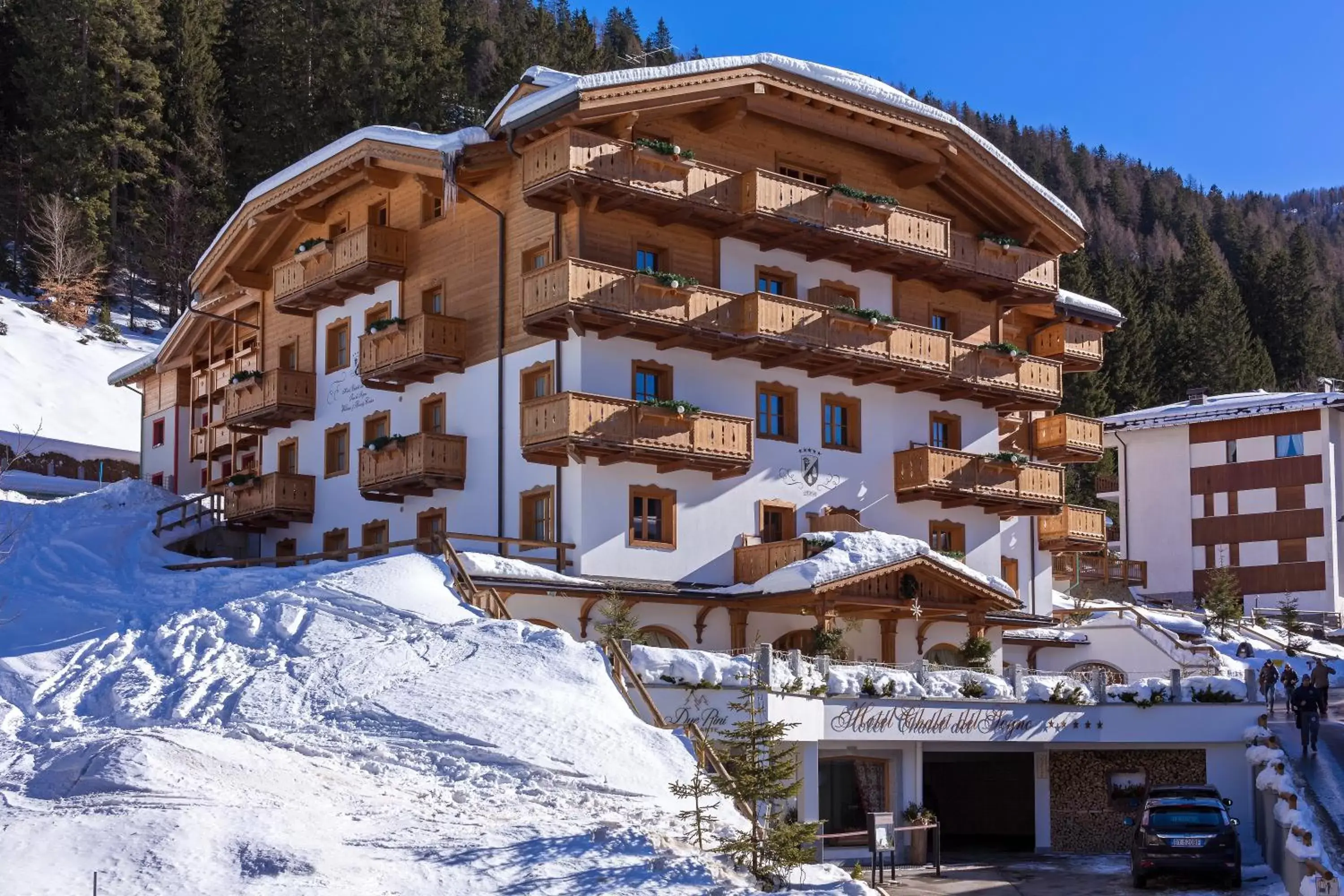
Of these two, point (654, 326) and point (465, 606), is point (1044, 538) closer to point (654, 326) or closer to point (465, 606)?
point (654, 326)

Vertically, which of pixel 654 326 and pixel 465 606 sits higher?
pixel 654 326

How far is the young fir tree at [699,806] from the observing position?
2425 cm

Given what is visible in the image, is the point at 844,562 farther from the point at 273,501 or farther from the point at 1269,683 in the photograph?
the point at 273,501

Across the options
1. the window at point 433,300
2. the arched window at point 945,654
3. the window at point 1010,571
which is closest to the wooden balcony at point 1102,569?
the window at point 1010,571

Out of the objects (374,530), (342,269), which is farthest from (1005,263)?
(374,530)

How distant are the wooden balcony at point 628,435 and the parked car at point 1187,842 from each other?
1230 cm

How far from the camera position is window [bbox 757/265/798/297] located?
42.1 m

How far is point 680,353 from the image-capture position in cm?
4012

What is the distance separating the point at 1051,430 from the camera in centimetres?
5044

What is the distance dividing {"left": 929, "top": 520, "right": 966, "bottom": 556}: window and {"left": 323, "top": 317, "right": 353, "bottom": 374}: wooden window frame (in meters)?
16.1

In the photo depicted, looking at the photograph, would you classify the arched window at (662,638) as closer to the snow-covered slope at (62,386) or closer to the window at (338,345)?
the window at (338,345)

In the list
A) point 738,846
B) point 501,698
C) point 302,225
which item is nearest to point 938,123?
point 302,225

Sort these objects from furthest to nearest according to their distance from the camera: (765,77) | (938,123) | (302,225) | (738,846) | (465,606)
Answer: (302,225) → (938,123) → (765,77) → (465,606) → (738,846)

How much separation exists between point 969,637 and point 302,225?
21790mm
